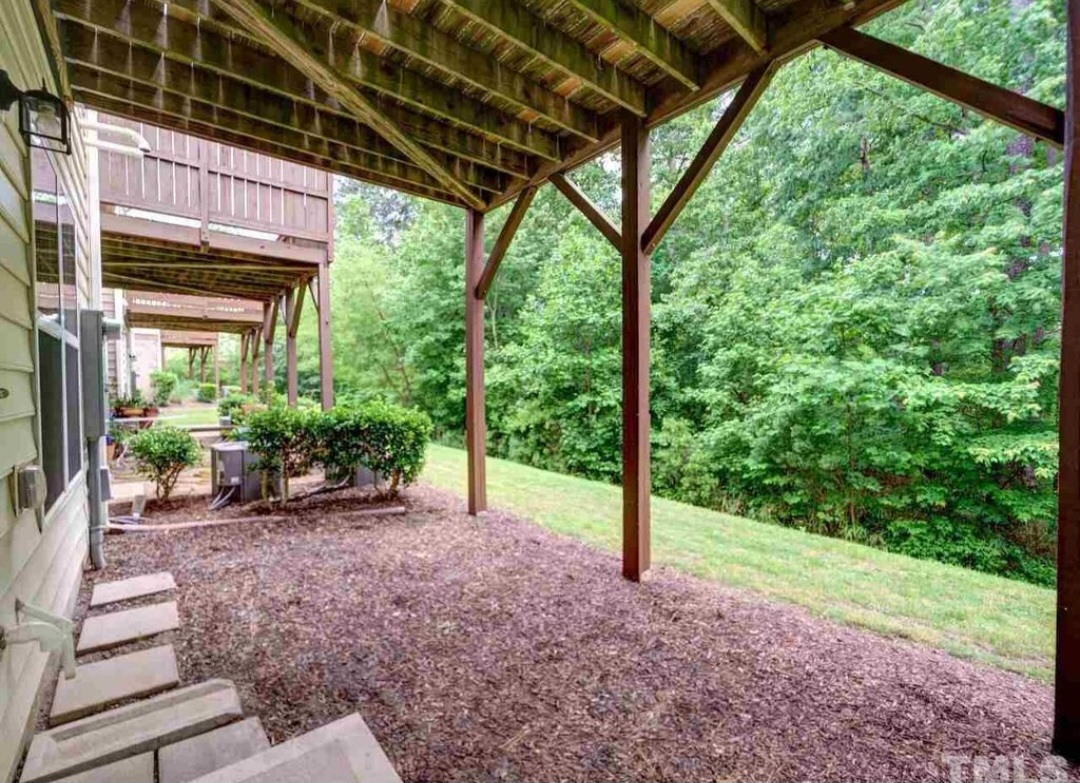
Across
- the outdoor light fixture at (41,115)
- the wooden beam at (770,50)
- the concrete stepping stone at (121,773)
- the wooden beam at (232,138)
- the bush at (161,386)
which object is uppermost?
the wooden beam at (232,138)

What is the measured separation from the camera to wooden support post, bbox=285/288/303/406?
8.50m

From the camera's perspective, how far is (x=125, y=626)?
8.89ft

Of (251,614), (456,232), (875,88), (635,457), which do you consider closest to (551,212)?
(456,232)

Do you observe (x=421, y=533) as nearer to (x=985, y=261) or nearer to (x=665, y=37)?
(x=665, y=37)

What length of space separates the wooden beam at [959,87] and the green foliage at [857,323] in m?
4.72

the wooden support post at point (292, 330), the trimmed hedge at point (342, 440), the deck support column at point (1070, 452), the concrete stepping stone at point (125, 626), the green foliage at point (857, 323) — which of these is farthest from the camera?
the wooden support post at point (292, 330)

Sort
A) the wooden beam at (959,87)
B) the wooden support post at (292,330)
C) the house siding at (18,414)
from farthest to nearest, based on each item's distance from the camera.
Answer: the wooden support post at (292,330)
the wooden beam at (959,87)
the house siding at (18,414)

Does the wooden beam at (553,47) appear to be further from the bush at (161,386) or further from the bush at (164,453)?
the bush at (161,386)

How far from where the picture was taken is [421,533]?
4.55 meters

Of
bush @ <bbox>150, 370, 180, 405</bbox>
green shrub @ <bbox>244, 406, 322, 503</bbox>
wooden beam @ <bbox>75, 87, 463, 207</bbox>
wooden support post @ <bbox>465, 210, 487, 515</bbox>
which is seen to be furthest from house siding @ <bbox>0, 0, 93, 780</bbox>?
bush @ <bbox>150, 370, 180, 405</bbox>

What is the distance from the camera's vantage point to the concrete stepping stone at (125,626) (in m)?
2.54

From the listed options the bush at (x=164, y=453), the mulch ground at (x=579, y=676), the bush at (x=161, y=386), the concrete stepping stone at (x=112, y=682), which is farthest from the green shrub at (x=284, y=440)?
the bush at (x=161, y=386)

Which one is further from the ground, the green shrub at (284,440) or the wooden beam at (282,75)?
the wooden beam at (282,75)

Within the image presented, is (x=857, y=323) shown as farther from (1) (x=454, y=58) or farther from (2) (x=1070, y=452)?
(1) (x=454, y=58)
